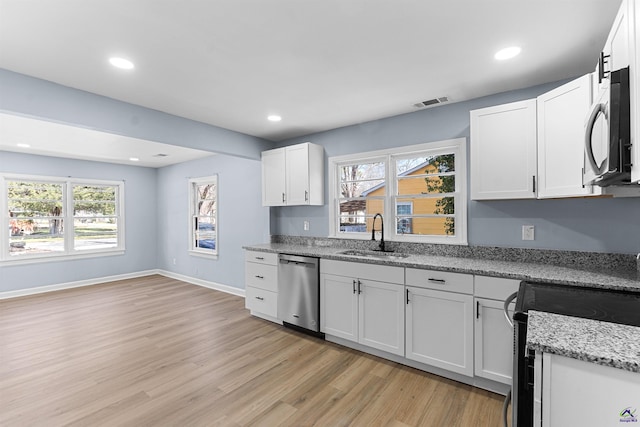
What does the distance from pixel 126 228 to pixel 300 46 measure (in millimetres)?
6301

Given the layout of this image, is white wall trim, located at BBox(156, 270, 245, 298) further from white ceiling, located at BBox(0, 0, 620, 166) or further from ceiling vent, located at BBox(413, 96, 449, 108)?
ceiling vent, located at BBox(413, 96, 449, 108)

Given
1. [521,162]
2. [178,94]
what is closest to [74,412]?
[178,94]

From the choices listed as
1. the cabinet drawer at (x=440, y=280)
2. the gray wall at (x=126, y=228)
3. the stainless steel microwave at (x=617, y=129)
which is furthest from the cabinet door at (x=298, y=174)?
the gray wall at (x=126, y=228)

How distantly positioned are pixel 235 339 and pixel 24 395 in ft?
5.56

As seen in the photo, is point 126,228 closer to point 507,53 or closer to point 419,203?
point 419,203

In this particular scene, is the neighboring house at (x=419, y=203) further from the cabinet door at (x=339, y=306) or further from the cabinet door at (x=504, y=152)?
the cabinet door at (x=339, y=306)

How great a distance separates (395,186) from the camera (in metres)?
3.52

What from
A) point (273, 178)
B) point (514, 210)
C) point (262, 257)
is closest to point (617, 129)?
point (514, 210)

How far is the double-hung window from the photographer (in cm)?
578

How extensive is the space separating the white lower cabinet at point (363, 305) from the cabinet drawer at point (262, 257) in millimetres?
768

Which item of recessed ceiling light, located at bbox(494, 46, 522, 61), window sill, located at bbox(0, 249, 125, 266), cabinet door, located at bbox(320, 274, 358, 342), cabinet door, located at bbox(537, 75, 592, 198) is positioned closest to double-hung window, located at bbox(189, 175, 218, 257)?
window sill, located at bbox(0, 249, 125, 266)

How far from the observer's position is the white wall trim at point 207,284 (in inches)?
207

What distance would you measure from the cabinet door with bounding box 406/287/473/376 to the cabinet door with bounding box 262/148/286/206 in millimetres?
2274

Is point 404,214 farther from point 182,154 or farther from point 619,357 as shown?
point 182,154
